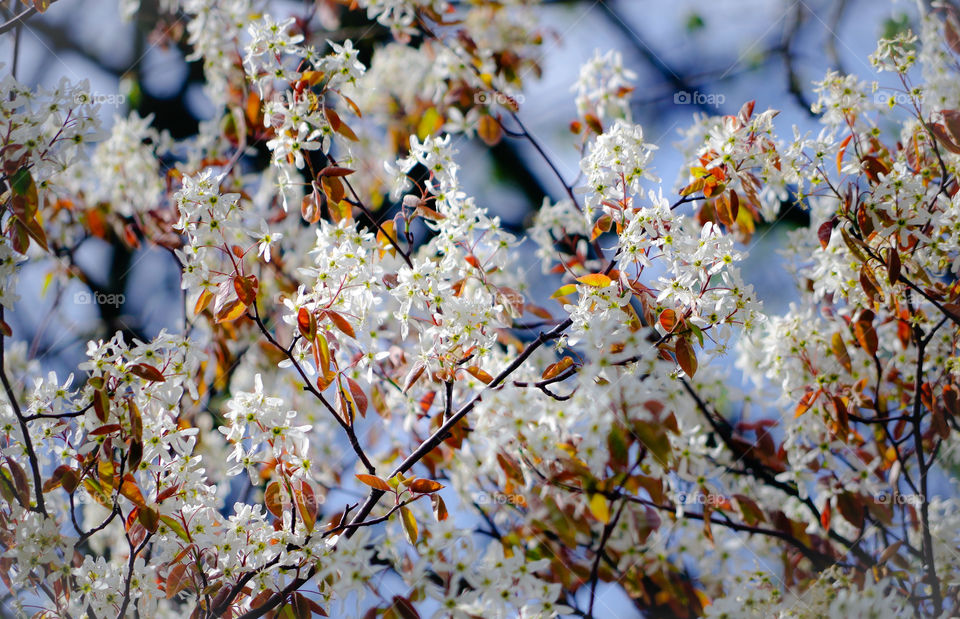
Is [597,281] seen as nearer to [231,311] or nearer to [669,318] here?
[669,318]

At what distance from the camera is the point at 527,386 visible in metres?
1.44

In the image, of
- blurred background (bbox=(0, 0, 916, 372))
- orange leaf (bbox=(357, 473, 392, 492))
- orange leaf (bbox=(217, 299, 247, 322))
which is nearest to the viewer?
orange leaf (bbox=(357, 473, 392, 492))

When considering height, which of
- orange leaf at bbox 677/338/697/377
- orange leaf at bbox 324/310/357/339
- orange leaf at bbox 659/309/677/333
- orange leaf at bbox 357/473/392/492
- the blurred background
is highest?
the blurred background

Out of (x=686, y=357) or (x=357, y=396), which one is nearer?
(x=686, y=357)

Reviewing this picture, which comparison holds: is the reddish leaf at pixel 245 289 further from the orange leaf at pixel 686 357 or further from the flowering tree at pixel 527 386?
the orange leaf at pixel 686 357

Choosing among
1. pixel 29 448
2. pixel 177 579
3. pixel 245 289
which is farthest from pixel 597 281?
pixel 29 448

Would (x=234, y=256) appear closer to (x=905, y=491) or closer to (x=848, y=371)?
(x=848, y=371)

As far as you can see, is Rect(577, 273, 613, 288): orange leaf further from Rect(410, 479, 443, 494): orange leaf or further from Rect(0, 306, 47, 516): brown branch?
Rect(0, 306, 47, 516): brown branch

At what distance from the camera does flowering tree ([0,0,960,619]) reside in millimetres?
1337

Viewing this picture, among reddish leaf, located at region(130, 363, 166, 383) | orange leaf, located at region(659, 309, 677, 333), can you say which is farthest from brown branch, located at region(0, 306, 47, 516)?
orange leaf, located at region(659, 309, 677, 333)

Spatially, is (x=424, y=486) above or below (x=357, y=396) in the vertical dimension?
below

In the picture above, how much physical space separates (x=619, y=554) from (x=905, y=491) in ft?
2.59

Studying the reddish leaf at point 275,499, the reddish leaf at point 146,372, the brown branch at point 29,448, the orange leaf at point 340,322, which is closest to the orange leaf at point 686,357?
the orange leaf at point 340,322

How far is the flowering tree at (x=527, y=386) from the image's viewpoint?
4.39 ft
